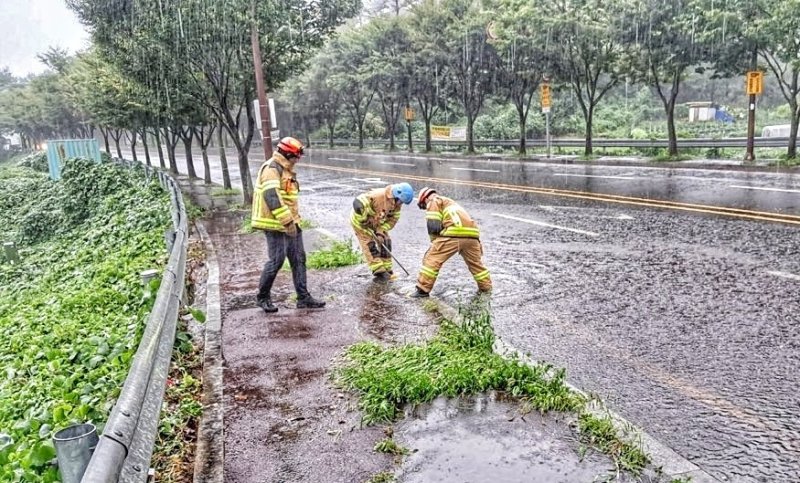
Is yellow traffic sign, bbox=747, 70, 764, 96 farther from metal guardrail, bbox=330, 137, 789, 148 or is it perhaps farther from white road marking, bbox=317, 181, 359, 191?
white road marking, bbox=317, 181, 359, 191

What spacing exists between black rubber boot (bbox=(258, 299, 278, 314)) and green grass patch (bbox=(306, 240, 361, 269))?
205 centimetres

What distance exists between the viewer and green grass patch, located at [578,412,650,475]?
345 centimetres

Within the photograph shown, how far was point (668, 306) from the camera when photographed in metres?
6.35

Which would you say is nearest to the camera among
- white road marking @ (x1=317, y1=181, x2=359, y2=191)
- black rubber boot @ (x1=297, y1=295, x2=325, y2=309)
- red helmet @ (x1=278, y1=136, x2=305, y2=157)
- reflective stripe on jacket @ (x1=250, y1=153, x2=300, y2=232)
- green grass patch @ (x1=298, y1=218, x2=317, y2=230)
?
reflective stripe on jacket @ (x1=250, y1=153, x2=300, y2=232)

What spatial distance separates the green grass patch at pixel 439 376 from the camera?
4.23m

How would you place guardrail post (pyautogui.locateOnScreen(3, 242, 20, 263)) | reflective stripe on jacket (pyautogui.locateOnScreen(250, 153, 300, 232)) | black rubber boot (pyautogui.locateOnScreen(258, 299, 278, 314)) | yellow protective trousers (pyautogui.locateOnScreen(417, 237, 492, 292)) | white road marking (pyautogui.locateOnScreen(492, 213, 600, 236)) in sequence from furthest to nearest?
guardrail post (pyautogui.locateOnScreen(3, 242, 20, 263)) → white road marking (pyautogui.locateOnScreen(492, 213, 600, 236)) → yellow protective trousers (pyautogui.locateOnScreen(417, 237, 492, 292)) → black rubber boot (pyautogui.locateOnScreen(258, 299, 278, 314)) → reflective stripe on jacket (pyautogui.locateOnScreen(250, 153, 300, 232))

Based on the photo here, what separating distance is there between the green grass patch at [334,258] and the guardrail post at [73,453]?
6.81m

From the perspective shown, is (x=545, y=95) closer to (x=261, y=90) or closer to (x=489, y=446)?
(x=261, y=90)

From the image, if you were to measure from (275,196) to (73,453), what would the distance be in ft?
14.5

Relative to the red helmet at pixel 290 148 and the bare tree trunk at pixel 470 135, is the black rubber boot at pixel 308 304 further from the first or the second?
the bare tree trunk at pixel 470 135

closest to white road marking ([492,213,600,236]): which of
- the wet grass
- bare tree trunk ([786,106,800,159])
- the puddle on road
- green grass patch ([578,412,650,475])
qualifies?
the puddle on road

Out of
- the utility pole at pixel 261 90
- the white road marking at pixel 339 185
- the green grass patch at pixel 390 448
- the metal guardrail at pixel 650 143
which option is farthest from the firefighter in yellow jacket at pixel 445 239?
the metal guardrail at pixel 650 143

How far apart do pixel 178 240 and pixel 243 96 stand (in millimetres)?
10804

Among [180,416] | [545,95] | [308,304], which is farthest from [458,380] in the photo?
[545,95]
